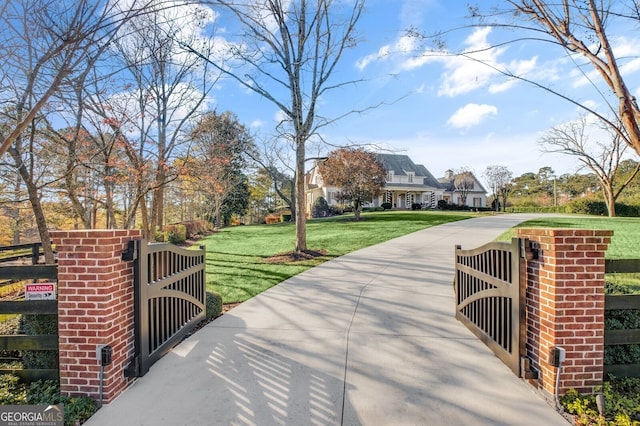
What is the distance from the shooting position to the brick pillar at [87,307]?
2.57 metres

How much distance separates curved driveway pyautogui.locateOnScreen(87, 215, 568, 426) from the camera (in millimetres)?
2393

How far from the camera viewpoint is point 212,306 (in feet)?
15.8

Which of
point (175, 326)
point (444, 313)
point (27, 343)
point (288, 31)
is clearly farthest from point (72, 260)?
point (288, 31)

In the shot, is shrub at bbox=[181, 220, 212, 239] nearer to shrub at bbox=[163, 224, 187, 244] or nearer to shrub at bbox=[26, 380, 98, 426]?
shrub at bbox=[163, 224, 187, 244]

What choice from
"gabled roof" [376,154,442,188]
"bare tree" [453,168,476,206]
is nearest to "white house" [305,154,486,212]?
"gabled roof" [376,154,442,188]

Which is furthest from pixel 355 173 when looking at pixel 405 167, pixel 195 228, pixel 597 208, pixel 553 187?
pixel 553 187

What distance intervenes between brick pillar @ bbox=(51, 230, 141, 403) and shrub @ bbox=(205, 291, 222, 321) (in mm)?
2023

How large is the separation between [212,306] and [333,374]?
8.42 ft

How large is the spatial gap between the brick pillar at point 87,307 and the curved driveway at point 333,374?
0.33 m

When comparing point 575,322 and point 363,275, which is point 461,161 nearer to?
point 363,275

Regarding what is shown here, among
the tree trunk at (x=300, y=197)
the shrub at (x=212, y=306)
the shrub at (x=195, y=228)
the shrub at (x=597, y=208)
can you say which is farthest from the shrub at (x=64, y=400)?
the shrub at (x=597, y=208)

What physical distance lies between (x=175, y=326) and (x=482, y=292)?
3640mm

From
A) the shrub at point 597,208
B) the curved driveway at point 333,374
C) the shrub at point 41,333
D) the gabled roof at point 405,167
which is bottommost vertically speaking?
the curved driveway at point 333,374

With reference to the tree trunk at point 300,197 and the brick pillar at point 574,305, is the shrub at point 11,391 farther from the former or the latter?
the tree trunk at point 300,197
